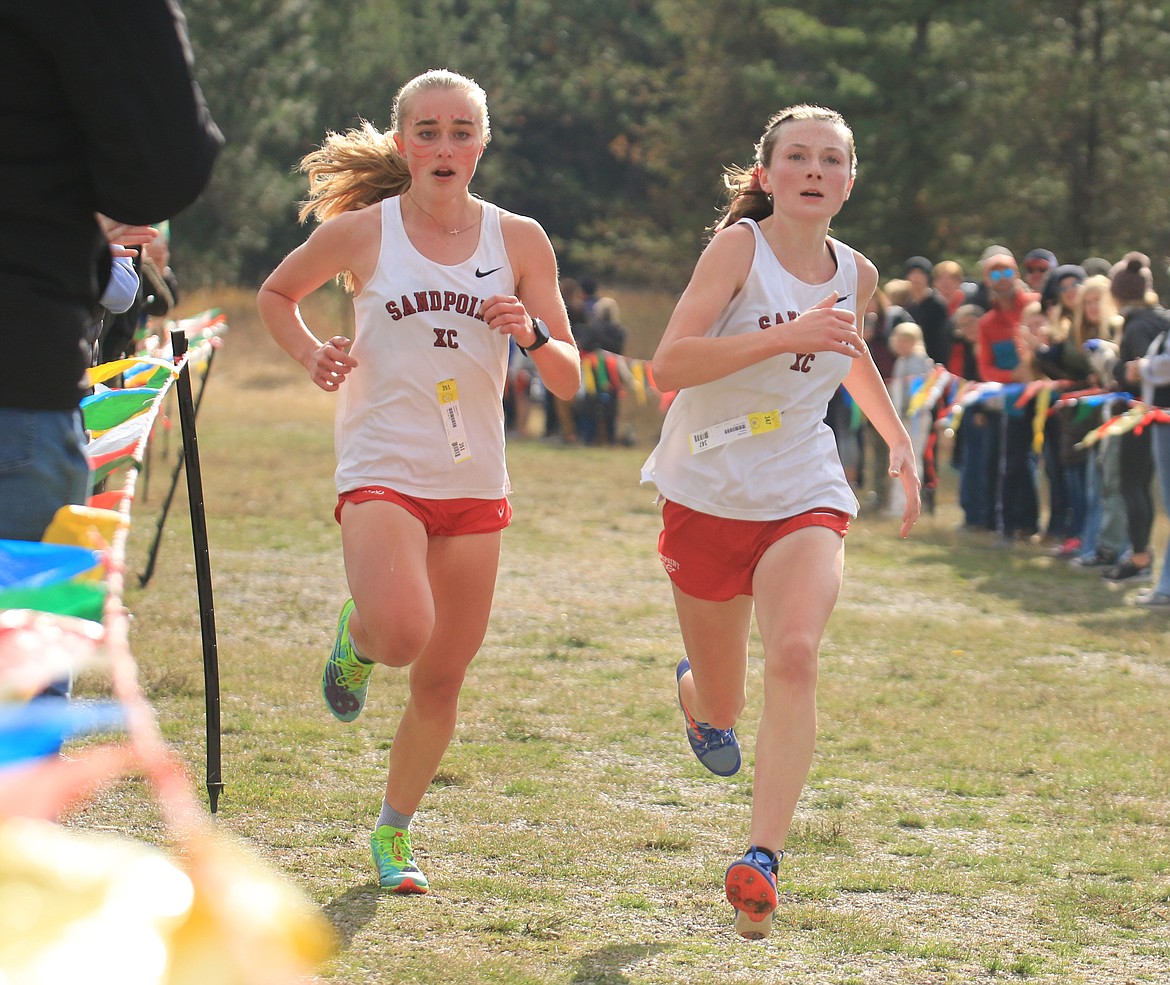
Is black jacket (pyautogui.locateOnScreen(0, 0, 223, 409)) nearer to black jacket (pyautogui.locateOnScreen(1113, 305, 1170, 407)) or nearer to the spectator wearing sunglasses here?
black jacket (pyautogui.locateOnScreen(1113, 305, 1170, 407))

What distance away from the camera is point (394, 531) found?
411 centimetres

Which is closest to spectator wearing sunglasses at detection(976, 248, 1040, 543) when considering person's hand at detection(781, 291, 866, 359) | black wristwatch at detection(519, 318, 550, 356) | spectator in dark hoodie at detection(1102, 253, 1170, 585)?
spectator in dark hoodie at detection(1102, 253, 1170, 585)

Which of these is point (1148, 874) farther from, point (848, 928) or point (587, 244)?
point (587, 244)

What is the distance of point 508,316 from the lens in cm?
416

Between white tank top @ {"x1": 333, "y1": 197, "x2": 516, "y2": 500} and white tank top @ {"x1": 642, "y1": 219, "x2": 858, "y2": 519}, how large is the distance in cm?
60

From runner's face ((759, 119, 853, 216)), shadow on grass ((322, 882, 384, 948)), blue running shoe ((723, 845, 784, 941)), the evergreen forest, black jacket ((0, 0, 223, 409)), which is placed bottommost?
shadow on grass ((322, 882, 384, 948))

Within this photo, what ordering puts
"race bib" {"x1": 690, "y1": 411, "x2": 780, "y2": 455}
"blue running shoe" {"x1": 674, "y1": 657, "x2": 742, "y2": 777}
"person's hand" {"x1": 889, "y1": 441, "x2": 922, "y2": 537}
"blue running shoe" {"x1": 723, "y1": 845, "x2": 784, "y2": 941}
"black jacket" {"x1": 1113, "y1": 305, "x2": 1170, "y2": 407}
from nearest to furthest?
1. "blue running shoe" {"x1": 723, "y1": 845, "x2": 784, "y2": 941}
2. "race bib" {"x1": 690, "y1": 411, "x2": 780, "y2": 455}
3. "person's hand" {"x1": 889, "y1": 441, "x2": 922, "y2": 537}
4. "blue running shoe" {"x1": 674, "y1": 657, "x2": 742, "y2": 777}
5. "black jacket" {"x1": 1113, "y1": 305, "x2": 1170, "y2": 407}

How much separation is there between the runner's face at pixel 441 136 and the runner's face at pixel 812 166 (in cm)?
89

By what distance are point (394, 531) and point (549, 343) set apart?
2.28ft

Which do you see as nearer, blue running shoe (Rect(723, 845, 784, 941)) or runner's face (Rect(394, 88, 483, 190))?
blue running shoe (Rect(723, 845, 784, 941))

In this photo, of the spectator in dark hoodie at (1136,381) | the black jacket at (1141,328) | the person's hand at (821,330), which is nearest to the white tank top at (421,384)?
the person's hand at (821,330)

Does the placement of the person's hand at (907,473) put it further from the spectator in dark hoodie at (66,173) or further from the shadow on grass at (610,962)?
the spectator in dark hoodie at (66,173)

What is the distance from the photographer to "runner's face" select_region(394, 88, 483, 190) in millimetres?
4305

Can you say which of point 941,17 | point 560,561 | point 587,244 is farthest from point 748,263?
point 587,244
